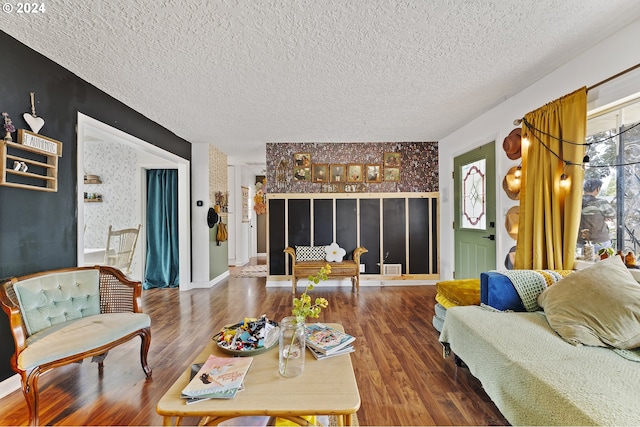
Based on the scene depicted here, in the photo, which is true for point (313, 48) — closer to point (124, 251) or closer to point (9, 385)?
point (9, 385)

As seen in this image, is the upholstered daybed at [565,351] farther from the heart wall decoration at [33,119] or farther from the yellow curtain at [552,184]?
the heart wall decoration at [33,119]

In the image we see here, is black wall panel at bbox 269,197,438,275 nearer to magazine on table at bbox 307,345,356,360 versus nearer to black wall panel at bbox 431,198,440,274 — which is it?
black wall panel at bbox 431,198,440,274

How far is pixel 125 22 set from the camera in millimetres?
1871

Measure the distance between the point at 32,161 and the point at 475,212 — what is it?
4.66 m

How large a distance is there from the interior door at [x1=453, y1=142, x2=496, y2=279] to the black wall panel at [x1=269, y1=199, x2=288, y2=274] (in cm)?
282

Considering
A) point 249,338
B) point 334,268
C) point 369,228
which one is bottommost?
point 334,268

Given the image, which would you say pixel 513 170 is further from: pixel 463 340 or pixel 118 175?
pixel 118 175

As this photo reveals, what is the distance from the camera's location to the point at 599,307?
1.67m

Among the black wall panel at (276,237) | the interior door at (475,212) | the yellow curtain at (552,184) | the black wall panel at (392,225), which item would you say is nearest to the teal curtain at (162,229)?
the black wall panel at (276,237)

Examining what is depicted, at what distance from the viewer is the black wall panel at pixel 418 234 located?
5051 millimetres

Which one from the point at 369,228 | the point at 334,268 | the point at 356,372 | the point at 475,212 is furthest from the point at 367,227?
the point at 356,372

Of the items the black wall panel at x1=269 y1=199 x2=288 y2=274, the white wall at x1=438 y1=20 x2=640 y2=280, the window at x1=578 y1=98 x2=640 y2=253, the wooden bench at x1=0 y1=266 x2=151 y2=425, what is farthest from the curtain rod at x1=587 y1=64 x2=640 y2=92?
the black wall panel at x1=269 y1=199 x2=288 y2=274

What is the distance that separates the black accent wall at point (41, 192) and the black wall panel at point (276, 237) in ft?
8.87

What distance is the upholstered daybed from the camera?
113 centimetres
